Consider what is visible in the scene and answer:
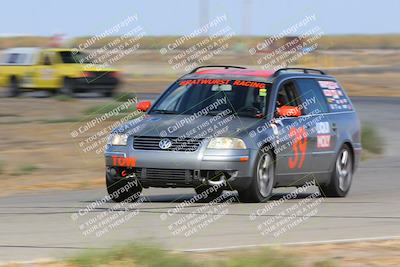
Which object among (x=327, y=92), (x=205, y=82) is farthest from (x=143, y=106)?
(x=327, y=92)

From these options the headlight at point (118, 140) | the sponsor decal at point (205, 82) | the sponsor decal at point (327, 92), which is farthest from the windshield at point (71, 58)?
the headlight at point (118, 140)

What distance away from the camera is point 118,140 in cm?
1348

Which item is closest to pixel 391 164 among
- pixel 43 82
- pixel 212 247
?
pixel 212 247

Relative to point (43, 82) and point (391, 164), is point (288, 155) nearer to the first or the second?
point (391, 164)

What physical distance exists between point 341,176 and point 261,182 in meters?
2.23

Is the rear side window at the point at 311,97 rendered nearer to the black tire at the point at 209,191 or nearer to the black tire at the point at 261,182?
the black tire at the point at 261,182

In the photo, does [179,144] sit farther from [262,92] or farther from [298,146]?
[298,146]

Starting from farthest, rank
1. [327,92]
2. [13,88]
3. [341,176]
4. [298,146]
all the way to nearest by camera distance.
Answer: [13,88], [327,92], [341,176], [298,146]

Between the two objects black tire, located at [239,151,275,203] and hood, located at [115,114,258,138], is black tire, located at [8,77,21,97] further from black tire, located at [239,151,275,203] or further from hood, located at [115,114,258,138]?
black tire, located at [239,151,275,203]

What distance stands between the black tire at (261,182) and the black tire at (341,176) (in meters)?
1.59

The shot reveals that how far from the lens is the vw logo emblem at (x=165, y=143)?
13.1 meters

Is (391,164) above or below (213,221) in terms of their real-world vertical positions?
below

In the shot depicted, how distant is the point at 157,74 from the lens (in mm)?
64875

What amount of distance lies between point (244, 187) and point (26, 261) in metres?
5.13
